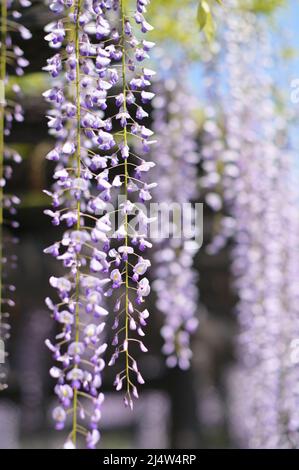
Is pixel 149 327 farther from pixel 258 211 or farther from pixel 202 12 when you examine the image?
pixel 202 12

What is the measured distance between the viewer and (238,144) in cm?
354

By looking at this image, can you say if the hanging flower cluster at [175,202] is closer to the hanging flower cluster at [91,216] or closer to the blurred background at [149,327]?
the blurred background at [149,327]

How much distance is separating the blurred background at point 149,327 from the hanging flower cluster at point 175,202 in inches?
6.4

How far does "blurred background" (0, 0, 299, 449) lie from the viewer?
3.75m

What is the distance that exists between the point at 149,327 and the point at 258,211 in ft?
6.37

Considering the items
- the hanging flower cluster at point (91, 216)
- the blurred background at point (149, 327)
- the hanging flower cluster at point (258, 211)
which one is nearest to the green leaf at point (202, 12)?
the hanging flower cluster at point (91, 216)

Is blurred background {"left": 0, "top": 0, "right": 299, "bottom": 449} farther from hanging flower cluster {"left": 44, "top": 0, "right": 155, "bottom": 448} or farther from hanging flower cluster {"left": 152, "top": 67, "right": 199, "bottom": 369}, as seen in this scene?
hanging flower cluster {"left": 44, "top": 0, "right": 155, "bottom": 448}

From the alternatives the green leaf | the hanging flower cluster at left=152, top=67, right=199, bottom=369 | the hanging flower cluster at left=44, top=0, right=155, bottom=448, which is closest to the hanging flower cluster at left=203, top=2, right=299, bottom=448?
the hanging flower cluster at left=152, top=67, right=199, bottom=369

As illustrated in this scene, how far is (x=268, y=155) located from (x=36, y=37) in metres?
1.24

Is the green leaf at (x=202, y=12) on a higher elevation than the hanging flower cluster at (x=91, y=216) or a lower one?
higher

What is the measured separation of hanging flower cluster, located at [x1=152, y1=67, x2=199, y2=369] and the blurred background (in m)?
0.16

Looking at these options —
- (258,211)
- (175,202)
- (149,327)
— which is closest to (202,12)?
(175,202)

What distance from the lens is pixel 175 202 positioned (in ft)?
11.1

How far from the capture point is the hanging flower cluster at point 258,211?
3496 mm
